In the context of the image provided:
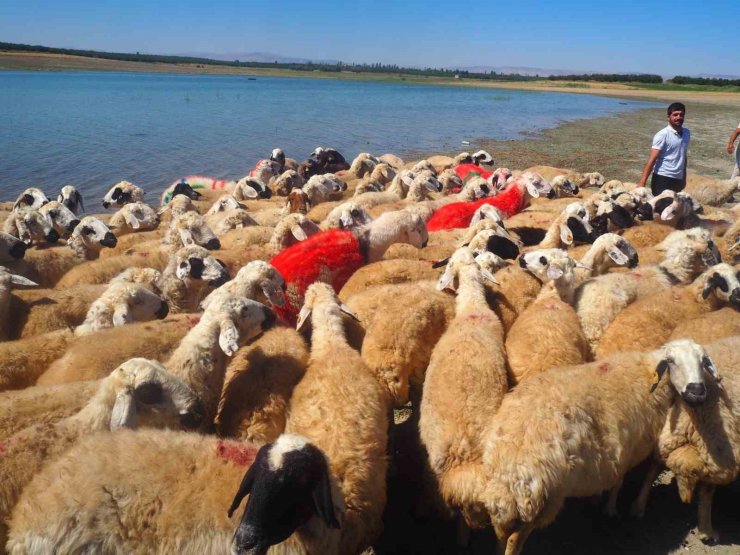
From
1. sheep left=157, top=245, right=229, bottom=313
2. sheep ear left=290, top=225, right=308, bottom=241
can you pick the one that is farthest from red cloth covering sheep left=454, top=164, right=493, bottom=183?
sheep left=157, top=245, right=229, bottom=313

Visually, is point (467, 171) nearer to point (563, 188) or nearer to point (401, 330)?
point (563, 188)

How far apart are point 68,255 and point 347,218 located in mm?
4492

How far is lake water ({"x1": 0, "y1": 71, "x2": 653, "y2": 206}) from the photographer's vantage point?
68.4 ft

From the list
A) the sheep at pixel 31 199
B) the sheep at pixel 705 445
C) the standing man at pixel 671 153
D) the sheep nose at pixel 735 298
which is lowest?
the sheep at pixel 705 445

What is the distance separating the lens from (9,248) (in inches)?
291

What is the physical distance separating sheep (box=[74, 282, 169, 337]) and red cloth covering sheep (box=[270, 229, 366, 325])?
1.45m

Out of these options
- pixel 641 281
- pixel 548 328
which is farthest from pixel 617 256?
pixel 548 328

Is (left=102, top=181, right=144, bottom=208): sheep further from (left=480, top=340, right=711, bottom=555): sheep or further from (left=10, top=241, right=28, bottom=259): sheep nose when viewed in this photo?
(left=480, top=340, right=711, bottom=555): sheep

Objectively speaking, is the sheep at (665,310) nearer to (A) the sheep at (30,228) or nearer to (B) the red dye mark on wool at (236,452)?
(B) the red dye mark on wool at (236,452)

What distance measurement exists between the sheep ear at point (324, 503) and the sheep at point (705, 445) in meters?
2.86

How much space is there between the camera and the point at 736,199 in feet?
49.3

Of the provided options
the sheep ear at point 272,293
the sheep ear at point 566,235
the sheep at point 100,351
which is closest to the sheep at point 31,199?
the sheep at point 100,351

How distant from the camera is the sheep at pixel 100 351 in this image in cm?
477

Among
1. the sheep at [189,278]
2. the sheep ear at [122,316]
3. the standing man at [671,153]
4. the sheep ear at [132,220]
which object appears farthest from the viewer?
the standing man at [671,153]
